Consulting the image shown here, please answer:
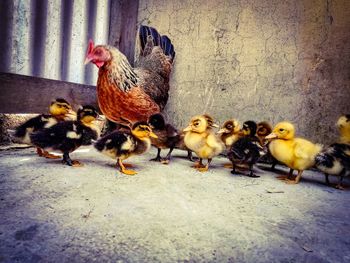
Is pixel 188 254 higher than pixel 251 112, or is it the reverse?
pixel 251 112

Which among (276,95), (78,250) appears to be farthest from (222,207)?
(276,95)

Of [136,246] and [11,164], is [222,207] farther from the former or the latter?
[11,164]

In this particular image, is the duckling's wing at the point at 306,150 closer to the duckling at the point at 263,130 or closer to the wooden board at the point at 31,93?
the duckling at the point at 263,130

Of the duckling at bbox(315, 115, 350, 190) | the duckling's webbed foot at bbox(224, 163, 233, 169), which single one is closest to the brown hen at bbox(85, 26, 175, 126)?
the duckling's webbed foot at bbox(224, 163, 233, 169)

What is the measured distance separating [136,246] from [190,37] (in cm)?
406

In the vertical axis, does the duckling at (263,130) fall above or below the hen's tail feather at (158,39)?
below

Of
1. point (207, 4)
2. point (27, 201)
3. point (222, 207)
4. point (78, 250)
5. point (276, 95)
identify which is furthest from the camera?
point (207, 4)

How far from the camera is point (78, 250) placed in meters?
1.41

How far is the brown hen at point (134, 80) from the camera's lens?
4008 mm

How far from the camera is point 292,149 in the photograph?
3.14 meters

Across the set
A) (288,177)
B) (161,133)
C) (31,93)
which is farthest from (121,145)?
(288,177)

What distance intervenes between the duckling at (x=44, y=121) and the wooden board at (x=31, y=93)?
2.34ft

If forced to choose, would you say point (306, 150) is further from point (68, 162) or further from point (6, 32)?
point (6, 32)

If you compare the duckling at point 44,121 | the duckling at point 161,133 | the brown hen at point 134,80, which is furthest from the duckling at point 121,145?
the brown hen at point 134,80
